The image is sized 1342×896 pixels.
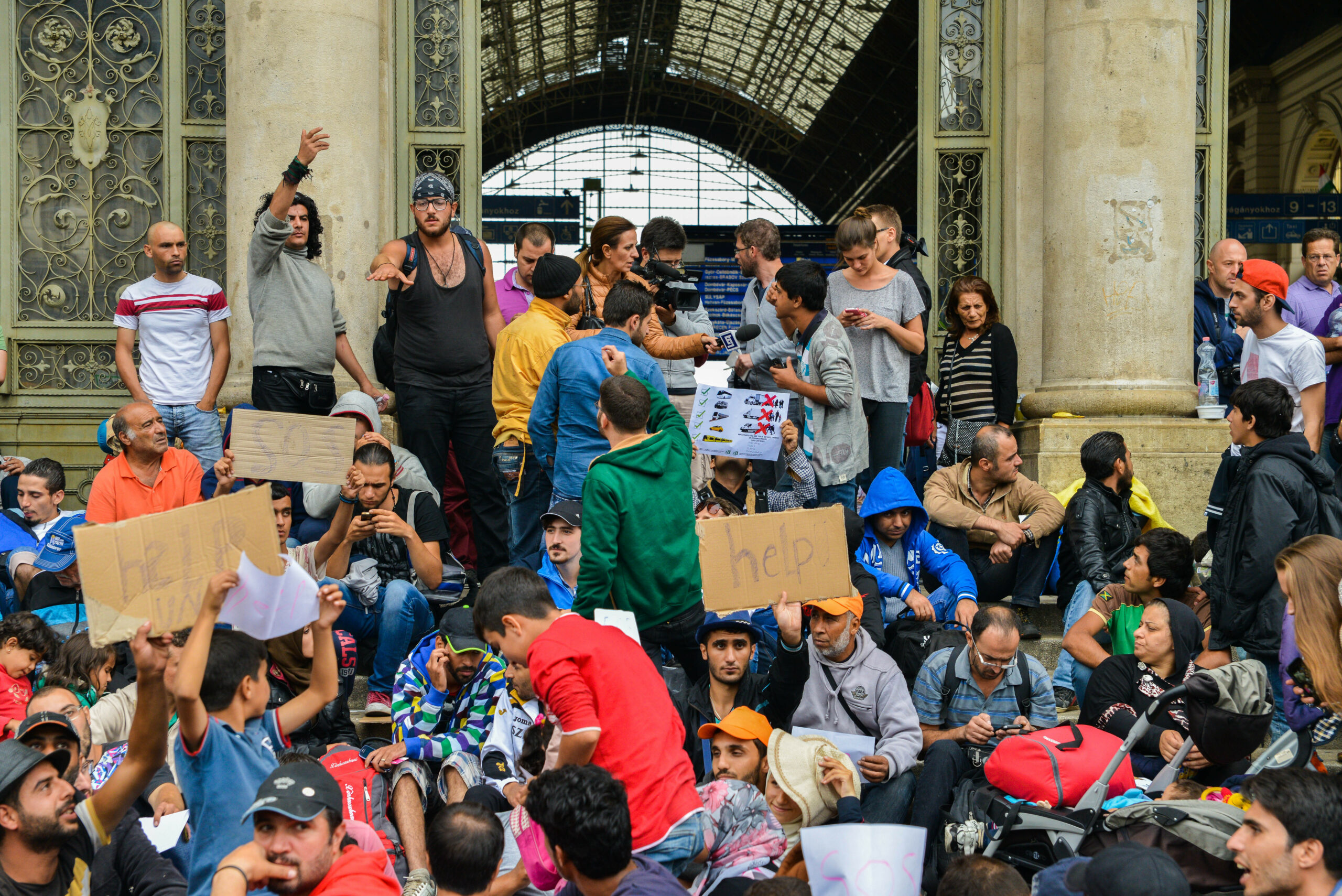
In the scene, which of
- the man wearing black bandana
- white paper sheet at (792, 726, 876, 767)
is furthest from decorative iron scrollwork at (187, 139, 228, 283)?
white paper sheet at (792, 726, 876, 767)

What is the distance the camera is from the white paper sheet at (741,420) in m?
7.85

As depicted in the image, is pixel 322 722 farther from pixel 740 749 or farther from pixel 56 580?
pixel 56 580

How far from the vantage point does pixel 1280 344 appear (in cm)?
796

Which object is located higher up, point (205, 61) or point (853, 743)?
point (205, 61)

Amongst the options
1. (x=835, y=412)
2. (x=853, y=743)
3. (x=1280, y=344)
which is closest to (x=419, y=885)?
(x=853, y=743)

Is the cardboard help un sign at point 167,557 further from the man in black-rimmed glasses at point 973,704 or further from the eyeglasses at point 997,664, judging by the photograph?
the eyeglasses at point 997,664

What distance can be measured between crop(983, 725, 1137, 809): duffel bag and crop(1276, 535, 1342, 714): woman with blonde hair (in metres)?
0.79

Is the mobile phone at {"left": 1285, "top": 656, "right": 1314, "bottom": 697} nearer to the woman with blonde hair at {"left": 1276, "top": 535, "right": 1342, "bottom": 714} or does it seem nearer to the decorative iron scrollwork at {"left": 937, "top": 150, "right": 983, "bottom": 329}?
the woman with blonde hair at {"left": 1276, "top": 535, "right": 1342, "bottom": 714}

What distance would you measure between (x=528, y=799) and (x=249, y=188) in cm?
632

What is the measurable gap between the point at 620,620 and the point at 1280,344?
455cm

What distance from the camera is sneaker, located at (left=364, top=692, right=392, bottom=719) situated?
7012 mm

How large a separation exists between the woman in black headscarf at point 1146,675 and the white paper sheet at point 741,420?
2.21 metres

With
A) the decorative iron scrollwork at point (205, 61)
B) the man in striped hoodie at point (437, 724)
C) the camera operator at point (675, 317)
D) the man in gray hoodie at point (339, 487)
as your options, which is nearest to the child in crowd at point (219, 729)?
the man in striped hoodie at point (437, 724)

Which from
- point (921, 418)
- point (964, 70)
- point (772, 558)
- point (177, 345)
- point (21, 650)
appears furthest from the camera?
point (964, 70)
